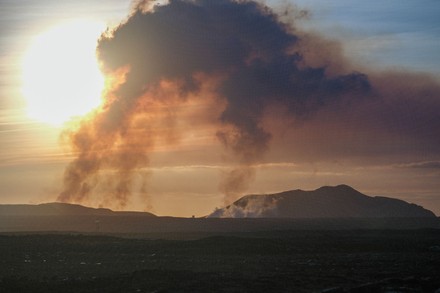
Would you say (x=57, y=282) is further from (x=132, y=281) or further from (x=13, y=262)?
(x=13, y=262)

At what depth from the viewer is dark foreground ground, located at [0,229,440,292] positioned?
48.0 metres

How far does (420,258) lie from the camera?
69188mm

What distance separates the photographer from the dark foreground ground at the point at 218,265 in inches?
1890

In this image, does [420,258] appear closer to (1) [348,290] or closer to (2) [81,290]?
(1) [348,290]

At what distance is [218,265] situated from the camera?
202 feet

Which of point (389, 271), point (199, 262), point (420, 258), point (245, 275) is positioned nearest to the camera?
point (245, 275)

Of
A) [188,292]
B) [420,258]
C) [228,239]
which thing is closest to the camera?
[188,292]

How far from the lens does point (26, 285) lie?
48.0 metres

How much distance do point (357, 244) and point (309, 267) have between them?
28383mm

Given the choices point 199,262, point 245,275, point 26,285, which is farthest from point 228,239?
point 26,285

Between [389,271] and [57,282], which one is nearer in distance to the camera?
[57,282]

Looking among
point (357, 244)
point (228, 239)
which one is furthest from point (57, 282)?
point (357, 244)

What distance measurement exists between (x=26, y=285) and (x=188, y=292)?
9125mm

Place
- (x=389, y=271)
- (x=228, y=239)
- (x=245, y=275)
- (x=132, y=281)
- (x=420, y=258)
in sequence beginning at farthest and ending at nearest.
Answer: (x=228, y=239)
(x=420, y=258)
(x=389, y=271)
(x=245, y=275)
(x=132, y=281)
